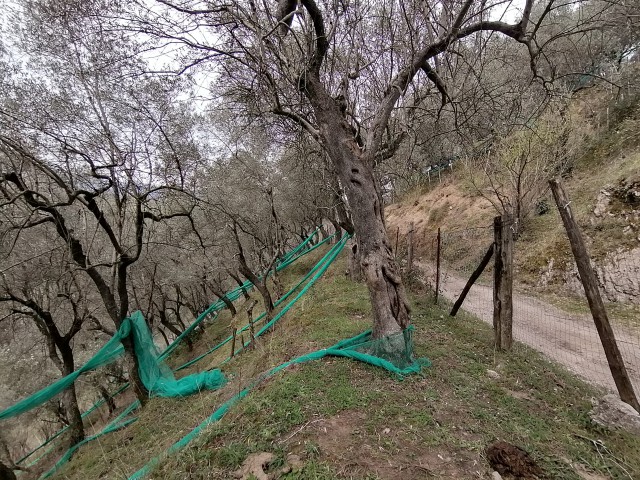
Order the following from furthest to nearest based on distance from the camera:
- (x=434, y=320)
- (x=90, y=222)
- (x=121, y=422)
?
(x=90, y=222) → (x=121, y=422) → (x=434, y=320)

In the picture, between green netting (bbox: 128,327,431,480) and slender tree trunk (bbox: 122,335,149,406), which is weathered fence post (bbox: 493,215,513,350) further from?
slender tree trunk (bbox: 122,335,149,406)

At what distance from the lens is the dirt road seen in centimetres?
507

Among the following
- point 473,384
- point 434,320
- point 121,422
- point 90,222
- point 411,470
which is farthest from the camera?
point 90,222

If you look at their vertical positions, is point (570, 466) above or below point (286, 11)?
below

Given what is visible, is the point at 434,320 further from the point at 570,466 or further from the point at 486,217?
the point at 486,217

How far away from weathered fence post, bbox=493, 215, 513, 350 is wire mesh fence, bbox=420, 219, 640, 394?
75 cm

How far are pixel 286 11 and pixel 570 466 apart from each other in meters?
5.40

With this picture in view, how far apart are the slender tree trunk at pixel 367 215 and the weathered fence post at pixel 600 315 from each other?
190 centimetres

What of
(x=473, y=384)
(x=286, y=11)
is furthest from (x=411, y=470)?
(x=286, y=11)

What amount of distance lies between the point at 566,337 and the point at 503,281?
3.37 metres

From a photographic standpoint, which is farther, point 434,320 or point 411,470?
point 434,320

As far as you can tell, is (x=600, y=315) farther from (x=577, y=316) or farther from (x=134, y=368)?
(x=134, y=368)

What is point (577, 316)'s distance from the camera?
7.30 m

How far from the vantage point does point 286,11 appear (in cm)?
388
